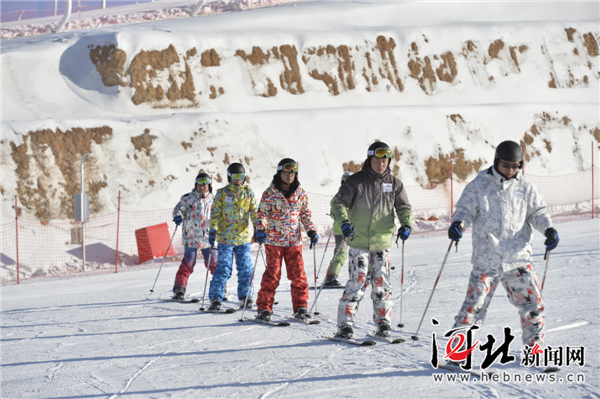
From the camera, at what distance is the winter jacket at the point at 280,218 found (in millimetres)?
6844

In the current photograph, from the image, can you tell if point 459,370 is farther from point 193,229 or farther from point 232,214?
point 193,229

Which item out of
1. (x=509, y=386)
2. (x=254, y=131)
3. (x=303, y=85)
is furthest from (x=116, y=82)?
(x=509, y=386)

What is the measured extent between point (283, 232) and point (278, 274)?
0.50 m

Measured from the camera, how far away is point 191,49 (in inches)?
933

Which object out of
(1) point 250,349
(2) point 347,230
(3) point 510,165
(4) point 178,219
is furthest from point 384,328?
(4) point 178,219

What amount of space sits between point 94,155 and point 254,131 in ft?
17.6

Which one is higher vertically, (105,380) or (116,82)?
(116,82)

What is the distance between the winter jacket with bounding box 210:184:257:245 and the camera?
24.6 ft

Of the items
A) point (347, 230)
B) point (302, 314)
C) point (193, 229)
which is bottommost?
point (302, 314)

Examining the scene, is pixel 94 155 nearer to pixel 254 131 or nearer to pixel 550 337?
pixel 254 131

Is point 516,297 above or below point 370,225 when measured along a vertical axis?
below

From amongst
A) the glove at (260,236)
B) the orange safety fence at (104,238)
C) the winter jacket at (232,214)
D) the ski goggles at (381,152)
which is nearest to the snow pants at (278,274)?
the glove at (260,236)

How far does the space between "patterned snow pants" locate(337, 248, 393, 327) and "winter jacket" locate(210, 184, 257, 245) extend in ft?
6.99

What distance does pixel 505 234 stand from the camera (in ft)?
15.5
